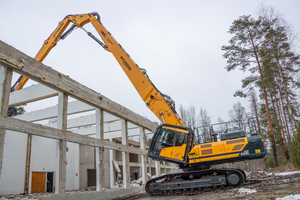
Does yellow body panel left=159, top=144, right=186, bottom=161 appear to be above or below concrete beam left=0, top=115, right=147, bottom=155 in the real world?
below

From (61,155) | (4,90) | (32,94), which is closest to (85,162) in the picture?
(32,94)

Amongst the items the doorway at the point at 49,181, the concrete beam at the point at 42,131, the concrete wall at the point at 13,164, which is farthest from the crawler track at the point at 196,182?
the doorway at the point at 49,181

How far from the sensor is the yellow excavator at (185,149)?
8977 mm

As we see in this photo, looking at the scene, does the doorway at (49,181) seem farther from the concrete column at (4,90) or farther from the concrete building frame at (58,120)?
the concrete column at (4,90)

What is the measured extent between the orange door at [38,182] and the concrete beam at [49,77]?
6587 millimetres

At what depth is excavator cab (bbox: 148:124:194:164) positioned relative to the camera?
8.88 meters

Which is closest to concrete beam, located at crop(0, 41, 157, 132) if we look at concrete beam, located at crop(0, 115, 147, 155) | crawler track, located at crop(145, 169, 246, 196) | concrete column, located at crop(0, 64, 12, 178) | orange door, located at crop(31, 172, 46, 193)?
concrete column, located at crop(0, 64, 12, 178)

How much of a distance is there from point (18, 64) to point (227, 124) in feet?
28.4

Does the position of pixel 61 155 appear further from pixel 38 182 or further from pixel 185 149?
pixel 38 182

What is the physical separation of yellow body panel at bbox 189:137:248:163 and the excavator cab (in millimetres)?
569

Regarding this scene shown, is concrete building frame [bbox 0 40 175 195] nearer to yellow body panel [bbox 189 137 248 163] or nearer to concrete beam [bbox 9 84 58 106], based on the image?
concrete beam [bbox 9 84 58 106]

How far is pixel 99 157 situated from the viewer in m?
11.0

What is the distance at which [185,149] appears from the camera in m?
8.90

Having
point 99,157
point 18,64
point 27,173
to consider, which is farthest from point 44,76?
point 27,173
